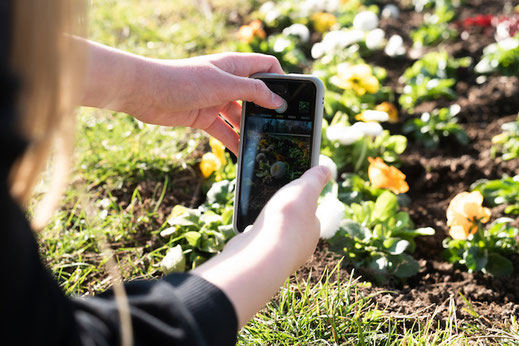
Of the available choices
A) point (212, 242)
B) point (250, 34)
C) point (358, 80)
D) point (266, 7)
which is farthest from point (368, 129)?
point (266, 7)

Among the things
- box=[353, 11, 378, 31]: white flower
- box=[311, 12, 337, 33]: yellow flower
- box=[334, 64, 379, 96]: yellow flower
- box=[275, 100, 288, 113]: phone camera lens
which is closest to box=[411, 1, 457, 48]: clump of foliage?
box=[353, 11, 378, 31]: white flower

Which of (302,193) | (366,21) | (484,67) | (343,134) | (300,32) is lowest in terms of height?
(302,193)

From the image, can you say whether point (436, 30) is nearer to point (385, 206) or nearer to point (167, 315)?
point (385, 206)

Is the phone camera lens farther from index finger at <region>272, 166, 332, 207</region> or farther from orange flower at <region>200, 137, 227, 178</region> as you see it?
orange flower at <region>200, 137, 227, 178</region>

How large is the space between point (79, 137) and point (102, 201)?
0.53 metres

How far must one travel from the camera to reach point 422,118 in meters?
2.89

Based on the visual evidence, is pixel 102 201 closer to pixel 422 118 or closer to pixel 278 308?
pixel 278 308

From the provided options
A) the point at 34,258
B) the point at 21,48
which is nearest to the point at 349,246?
the point at 34,258

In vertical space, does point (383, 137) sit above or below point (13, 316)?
above

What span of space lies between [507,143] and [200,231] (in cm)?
167

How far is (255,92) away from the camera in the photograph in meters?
1.55

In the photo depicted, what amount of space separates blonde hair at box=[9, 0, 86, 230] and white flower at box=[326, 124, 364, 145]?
1.70 metres

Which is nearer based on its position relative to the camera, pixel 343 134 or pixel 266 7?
pixel 343 134

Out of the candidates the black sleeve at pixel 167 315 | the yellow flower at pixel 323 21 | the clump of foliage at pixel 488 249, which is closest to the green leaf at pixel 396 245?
the clump of foliage at pixel 488 249
